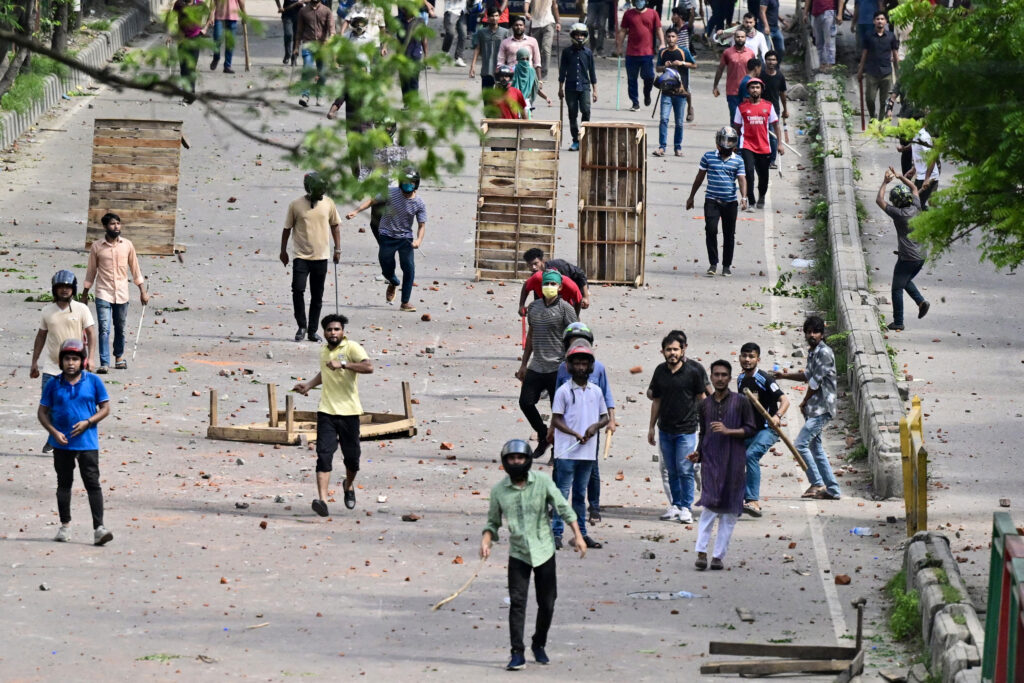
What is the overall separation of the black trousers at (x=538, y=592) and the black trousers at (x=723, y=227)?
11161 mm

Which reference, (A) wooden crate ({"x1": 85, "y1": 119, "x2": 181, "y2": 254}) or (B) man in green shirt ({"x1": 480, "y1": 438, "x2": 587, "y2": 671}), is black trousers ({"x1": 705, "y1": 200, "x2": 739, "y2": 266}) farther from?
(B) man in green shirt ({"x1": 480, "y1": 438, "x2": 587, "y2": 671})

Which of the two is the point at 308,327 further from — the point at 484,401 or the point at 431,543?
the point at 431,543

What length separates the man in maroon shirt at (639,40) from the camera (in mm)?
28594

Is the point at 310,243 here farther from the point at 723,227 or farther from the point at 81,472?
the point at 81,472

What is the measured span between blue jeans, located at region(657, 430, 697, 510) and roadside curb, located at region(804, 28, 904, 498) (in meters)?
2.03

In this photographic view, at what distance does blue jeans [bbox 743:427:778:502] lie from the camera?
47.7 feet

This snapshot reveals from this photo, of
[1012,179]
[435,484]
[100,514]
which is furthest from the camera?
[435,484]

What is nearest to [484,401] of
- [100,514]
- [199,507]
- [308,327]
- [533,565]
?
[308,327]

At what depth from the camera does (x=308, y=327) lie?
62.7ft

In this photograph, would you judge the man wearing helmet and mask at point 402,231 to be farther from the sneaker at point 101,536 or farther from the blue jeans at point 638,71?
the blue jeans at point 638,71

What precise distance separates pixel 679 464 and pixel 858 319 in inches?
237

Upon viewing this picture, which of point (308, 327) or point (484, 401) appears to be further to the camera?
point (308, 327)

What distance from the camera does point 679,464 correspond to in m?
14.1

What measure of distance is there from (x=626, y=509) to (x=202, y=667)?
5.01m
